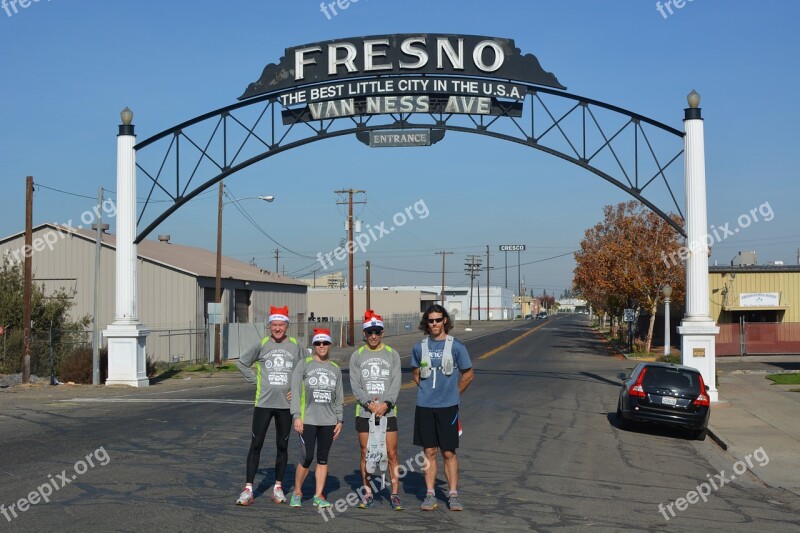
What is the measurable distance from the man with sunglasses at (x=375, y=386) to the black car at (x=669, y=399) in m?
8.82

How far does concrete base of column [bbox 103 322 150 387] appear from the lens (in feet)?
81.7

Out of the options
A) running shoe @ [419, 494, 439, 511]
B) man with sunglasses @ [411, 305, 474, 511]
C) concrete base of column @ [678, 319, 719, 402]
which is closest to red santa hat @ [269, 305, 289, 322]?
man with sunglasses @ [411, 305, 474, 511]

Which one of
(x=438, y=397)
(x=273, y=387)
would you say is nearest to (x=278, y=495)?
(x=273, y=387)

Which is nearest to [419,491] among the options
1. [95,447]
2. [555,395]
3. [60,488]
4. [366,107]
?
[60,488]

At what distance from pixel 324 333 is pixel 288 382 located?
60cm

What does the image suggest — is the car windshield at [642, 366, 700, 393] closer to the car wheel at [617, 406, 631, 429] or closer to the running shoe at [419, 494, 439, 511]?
the car wheel at [617, 406, 631, 429]

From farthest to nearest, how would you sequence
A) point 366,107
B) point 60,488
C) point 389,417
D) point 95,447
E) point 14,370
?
1. point 14,370
2. point 366,107
3. point 95,447
4. point 60,488
5. point 389,417

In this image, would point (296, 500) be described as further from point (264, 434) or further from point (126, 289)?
point (126, 289)

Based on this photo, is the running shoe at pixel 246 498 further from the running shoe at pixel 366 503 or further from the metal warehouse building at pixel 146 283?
the metal warehouse building at pixel 146 283

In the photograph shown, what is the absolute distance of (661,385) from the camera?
54.4ft

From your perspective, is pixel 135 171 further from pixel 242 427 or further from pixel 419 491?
pixel 419 491

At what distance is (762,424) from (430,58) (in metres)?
13.3

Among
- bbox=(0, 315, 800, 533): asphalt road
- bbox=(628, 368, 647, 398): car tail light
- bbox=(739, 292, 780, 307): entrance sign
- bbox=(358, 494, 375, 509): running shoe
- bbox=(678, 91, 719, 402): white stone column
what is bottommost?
bbox=(0, 315, 800, 533): asphalt road

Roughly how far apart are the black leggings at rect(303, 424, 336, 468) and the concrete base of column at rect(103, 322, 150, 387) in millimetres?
17510
